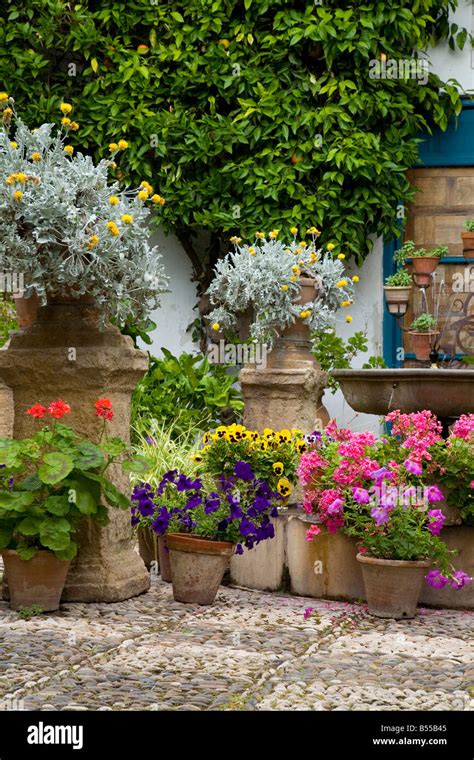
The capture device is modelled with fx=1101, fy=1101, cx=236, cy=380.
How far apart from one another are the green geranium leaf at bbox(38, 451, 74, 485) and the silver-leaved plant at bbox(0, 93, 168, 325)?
28.9 inches

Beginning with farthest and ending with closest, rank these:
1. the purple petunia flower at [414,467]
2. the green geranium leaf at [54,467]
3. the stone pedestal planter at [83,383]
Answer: the stone pedestal planter at [83,383]
the purple petunia flower at [414,467]
the green geranium leaf at [54,467]

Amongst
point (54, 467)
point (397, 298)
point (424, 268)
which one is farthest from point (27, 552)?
point (424, 268)

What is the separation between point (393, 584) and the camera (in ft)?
15.9

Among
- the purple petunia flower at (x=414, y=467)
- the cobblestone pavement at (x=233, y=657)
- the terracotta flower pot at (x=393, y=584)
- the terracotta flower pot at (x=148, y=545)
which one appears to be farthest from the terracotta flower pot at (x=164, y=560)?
the purple petunia flower at (x=414, y=467)

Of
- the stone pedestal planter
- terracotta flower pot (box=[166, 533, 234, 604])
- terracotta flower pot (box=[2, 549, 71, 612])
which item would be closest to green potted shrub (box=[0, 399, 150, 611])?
terracotta flower pot (box=[2, 549, 71, 612])

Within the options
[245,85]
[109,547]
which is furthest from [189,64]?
[109,547]

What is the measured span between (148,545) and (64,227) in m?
1.99

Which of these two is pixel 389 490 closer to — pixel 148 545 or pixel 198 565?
pixel 198 565

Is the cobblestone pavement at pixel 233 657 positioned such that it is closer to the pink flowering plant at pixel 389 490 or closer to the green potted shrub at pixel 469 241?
the pink flowering plant at pixel 389 490

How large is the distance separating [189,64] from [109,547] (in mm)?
5309

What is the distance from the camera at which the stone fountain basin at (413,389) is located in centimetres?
542

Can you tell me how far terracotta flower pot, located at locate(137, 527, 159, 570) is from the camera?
5.98 metres

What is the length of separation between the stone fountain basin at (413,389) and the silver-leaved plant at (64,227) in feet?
4.40
